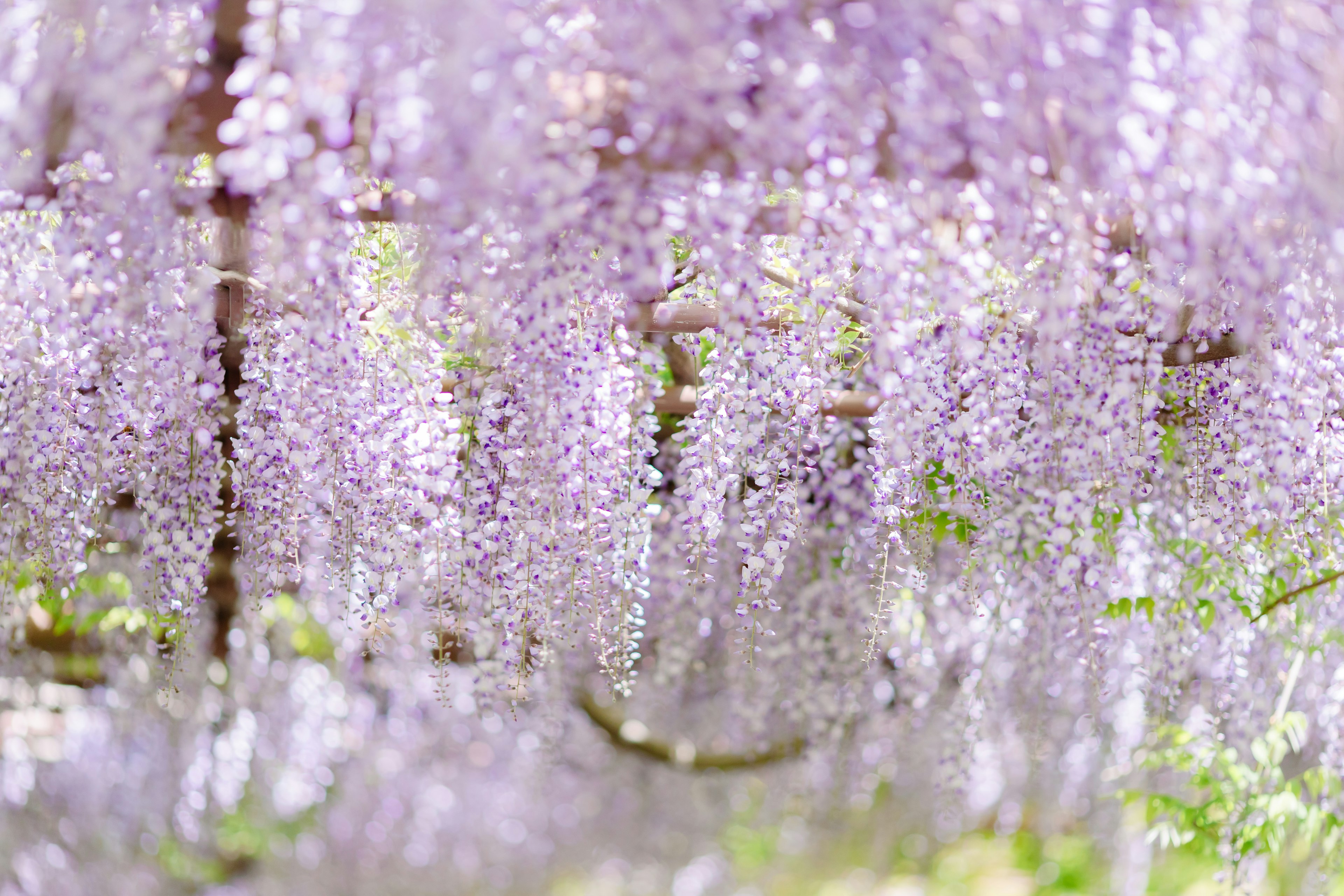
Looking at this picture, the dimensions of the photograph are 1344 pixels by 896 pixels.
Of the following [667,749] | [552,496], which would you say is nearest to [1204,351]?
[552,496]

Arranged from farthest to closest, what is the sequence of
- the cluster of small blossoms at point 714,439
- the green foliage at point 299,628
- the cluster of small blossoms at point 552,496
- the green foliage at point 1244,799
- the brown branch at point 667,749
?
the brown branch at point 667,749 → the green foliage at point 299,628 → the green foliage at point 1244,799 → the cluster of small blossoms at point 714,439 → the cluster of small blossoms at point 552,496

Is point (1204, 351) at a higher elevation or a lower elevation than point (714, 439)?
higher

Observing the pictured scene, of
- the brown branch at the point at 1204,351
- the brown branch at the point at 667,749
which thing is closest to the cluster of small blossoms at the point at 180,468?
the brown branch at the point at 1204,351

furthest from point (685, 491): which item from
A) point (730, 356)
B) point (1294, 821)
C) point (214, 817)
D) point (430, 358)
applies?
point (214, 817)

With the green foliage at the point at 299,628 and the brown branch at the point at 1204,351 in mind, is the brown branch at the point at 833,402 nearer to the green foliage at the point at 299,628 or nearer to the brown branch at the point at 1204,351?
the brown branch at the point at 1204,351

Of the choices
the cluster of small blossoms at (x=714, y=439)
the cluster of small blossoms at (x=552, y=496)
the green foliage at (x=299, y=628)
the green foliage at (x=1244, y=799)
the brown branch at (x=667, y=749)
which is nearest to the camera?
the cluster of small blossoms at (x=552, y=496)

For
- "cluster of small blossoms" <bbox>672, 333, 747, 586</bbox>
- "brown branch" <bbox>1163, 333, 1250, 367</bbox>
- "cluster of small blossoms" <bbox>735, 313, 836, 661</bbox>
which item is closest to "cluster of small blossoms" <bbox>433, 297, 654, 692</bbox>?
"cluster of small blossoms" <bbox>672, 333, 747, 586</bbox>

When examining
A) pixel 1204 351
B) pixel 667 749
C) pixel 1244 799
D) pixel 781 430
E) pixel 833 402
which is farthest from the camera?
pixel 667 749

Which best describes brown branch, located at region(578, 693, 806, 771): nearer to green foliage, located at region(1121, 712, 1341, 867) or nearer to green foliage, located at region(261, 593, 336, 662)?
green foliage, located at region(261, 593, 336, 662)

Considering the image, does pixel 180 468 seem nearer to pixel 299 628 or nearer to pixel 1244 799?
pixel 299 628
